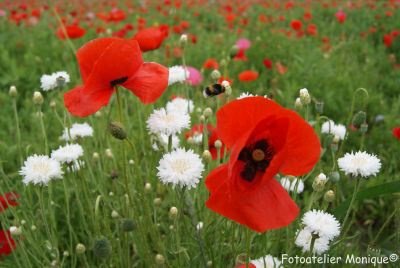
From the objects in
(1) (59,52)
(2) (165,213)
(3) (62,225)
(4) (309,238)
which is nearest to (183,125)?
(4) (309,238)

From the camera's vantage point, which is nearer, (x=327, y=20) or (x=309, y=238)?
(x=309, y=238)

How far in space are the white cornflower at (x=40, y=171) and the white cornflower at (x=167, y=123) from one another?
298 mm

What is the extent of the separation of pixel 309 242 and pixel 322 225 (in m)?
0.12

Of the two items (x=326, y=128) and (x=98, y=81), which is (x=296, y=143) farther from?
(x=326, y=128)

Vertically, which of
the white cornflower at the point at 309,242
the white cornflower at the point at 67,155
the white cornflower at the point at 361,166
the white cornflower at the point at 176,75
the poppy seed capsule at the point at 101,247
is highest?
the white cornflower at the point at 176,75

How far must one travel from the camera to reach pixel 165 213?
1962 millimetres

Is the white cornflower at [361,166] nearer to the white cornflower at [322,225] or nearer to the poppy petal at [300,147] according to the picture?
the white cornflower at [322,225]

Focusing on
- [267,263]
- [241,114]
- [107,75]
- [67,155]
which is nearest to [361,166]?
[267,263]

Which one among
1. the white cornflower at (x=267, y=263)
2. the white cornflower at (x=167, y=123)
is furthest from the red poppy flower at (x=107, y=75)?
the white cornflower at (x=267, y=263)

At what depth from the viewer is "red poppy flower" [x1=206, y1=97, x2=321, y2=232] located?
3.04 ft

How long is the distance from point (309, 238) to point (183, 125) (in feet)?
1.51

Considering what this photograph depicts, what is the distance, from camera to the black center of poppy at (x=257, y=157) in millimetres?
989

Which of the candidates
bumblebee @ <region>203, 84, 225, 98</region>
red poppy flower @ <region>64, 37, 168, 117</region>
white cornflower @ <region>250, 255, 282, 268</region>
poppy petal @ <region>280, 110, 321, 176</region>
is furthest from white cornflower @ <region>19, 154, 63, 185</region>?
poppy petal @ <region>280, 110, 321, 176</region>

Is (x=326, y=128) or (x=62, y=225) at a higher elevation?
(x=326, y=128)
